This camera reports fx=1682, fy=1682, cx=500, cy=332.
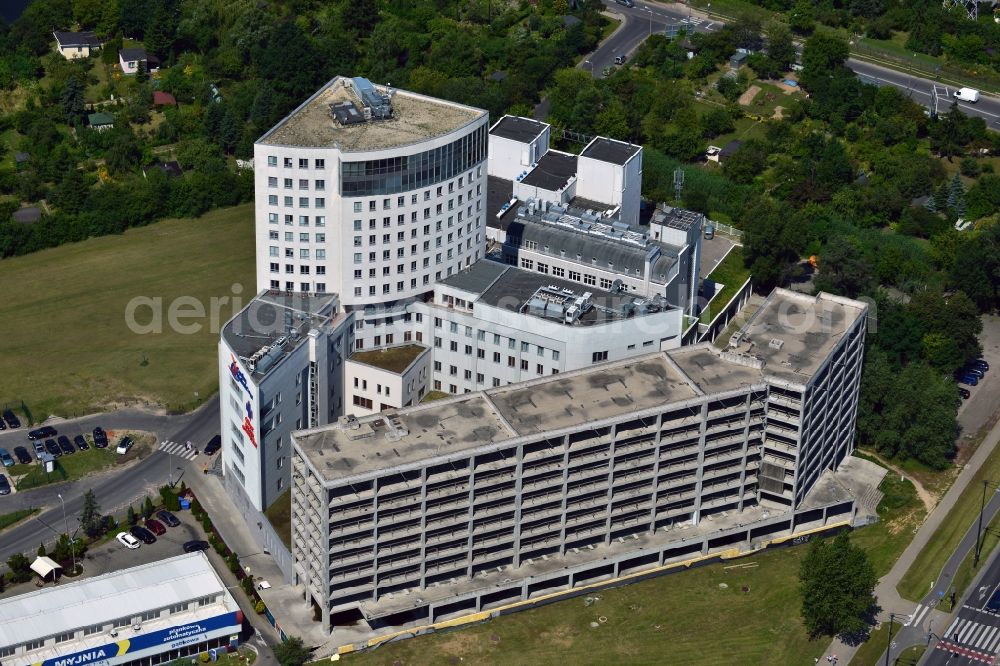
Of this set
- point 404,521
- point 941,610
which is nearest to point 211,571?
point 404,521

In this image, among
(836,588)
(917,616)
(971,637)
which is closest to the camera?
(836,588)

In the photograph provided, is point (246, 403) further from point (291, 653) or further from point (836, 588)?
point (836, 588)

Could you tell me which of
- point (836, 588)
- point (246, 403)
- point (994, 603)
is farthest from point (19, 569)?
point (994, 603)

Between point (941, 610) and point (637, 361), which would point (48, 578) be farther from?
point (941, 610)

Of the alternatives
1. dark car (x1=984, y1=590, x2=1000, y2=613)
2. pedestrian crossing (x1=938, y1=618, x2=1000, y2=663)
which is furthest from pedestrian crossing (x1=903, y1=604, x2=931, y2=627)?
dark car (x1=984, y1=590, x2=1000, y2=613)

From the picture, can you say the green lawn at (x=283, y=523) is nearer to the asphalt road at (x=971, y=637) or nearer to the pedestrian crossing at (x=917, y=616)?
the pedestrian crossing at (x=917, y=616)

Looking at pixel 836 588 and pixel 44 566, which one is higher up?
pixel 836 588
